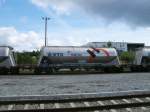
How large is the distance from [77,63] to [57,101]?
85.8 ft

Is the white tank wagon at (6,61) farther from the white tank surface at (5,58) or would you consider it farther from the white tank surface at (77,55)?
the white tank surface at (77,55)

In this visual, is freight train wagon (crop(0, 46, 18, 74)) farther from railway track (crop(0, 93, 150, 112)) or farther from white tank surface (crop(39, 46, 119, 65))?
railway track (crop(0, 93, 150, 112))

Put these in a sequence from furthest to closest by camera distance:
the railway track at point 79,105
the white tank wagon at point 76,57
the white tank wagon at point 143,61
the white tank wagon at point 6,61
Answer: the white tank wagon at point 143,61
the white tank wagon at point 76,57
the white tank wagon at point 6,61
the railway track at point 79,105

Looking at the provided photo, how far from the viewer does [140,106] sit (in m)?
11.0

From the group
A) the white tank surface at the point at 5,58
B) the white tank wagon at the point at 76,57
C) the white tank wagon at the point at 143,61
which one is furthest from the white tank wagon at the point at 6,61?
the white tank wagon at the point at 143,61

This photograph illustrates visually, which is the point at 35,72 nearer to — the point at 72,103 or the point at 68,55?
the point at 68,55

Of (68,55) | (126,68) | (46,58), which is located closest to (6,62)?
(46,58)

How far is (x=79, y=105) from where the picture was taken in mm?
11109

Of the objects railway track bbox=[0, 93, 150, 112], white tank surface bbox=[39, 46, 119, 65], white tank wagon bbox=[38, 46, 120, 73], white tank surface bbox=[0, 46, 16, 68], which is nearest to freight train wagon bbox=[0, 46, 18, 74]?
white tank surface bbox=[0, 46, 16, 68]

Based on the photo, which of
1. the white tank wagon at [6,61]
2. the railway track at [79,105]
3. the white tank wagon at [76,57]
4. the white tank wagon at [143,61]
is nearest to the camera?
the railway track at [79,105]

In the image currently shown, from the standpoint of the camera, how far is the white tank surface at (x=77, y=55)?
3688 cm

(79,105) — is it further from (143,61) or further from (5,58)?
(143,61)

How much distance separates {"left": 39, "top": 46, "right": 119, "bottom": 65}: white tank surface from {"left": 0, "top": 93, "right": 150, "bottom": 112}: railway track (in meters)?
24.6

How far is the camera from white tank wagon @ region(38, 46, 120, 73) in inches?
1451
